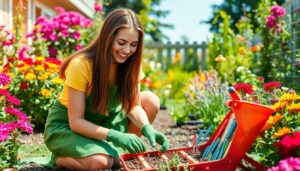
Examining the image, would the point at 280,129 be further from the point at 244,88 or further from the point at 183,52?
the point at 183,52

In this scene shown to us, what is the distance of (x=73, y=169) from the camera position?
8.14ft

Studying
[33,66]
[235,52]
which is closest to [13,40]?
[33,66]

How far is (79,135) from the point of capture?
2441 millimetres

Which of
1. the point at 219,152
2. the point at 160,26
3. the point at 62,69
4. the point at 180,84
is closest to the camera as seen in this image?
the point at 219,152

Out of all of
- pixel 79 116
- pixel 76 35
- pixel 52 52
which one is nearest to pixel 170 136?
pixel 79 116

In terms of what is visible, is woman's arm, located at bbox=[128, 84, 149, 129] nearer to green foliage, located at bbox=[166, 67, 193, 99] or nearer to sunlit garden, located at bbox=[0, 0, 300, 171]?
sunlit garden, located at bbox=[0, 0, 300, 171]

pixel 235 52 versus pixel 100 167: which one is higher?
pixel 235 52

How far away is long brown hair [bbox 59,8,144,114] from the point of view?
241 cm

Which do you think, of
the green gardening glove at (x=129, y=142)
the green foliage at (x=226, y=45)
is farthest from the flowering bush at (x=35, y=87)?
the green foliage at (x=226, y=45)

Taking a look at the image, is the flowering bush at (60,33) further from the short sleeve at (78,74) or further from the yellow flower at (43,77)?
the short sleeve at (78,74)

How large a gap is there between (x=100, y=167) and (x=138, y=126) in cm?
36

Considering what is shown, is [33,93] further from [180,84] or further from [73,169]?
A: [180,84]

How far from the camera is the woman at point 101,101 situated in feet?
7.80

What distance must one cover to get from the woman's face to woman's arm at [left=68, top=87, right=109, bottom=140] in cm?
28
